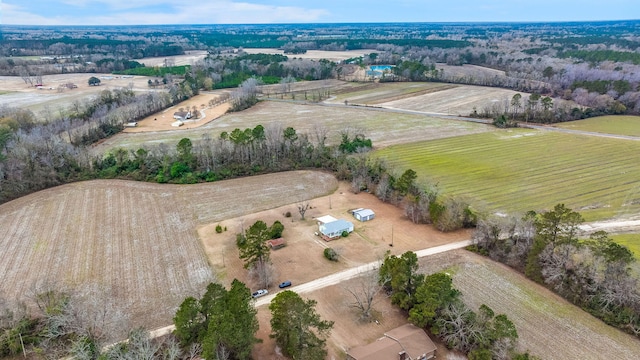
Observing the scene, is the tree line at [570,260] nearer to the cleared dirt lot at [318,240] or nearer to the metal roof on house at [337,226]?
the cleared dirt lot at [318,240]

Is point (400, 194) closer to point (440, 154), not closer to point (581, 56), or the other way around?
point (440, 154)

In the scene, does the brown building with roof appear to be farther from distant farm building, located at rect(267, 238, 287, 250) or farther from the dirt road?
distant farm building, located at rect(267, 238, 287, 250)

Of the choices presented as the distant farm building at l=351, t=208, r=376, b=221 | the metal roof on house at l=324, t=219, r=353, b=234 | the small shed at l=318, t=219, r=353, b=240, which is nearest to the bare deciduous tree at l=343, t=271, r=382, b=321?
the small shed at l=318, t=219, r=353, b=240

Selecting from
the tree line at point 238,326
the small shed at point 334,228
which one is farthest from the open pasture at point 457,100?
the tree line at point 238,326

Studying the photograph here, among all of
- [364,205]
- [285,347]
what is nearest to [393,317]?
[285,347]

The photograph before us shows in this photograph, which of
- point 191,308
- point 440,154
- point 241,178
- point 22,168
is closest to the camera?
point 191,308
